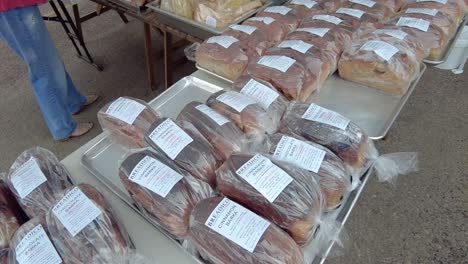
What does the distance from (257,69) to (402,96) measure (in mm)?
500

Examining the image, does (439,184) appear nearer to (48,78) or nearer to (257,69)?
(257,69)

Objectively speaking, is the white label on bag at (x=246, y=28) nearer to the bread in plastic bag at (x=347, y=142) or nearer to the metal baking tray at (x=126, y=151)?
the metal baking tray at (x=126, y=151)

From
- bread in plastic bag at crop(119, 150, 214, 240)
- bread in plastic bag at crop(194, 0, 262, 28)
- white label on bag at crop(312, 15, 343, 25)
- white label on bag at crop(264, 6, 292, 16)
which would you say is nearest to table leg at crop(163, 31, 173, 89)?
bread in plastic bag at crop(194, 0, 262, 28)

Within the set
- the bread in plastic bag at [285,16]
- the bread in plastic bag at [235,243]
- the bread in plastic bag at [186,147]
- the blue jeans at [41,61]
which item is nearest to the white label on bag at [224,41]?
the bread in plastic bag at [285,16]

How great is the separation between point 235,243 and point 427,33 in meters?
1.10

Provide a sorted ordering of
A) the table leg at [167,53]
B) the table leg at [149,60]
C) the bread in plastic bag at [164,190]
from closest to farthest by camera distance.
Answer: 1. the bread in plastic bag at [164,190]
2. the table leg at [167,53]
3. the table leg at [149,60]

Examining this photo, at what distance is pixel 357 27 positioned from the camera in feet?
4.35

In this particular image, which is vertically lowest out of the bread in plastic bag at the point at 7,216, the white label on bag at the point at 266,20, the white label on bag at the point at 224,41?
the bread in plastic bag at the point at 7,216

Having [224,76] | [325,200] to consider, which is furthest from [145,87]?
[325,200]

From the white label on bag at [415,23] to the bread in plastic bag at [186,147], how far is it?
3.13 ft

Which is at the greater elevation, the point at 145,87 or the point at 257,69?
the point at 257,69

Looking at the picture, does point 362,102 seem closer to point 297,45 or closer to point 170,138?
point 297,45

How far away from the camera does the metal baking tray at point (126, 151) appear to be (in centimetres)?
77

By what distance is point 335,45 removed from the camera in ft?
3.98
